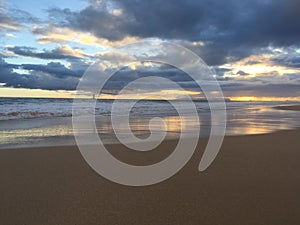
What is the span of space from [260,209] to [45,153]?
4625 mm

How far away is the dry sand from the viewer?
3.20 m

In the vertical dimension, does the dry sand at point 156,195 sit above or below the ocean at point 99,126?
below

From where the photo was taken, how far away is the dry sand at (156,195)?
10.5 ft

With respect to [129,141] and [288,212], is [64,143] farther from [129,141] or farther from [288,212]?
[288,212]

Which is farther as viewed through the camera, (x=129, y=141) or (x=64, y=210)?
(x=129, y=141)

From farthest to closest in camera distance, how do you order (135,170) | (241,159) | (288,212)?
(241,159), (135,170), (288,212)

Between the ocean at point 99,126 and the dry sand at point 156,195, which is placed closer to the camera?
the dry sand at point 156,195

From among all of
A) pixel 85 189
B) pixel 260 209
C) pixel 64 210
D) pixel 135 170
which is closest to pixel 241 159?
pixel 135 170

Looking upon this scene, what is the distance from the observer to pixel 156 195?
3.91 m

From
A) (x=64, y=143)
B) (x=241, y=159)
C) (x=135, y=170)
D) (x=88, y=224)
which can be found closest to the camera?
(x=88, y=224)

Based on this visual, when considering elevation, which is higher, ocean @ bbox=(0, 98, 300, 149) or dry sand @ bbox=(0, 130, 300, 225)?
ocean @ bbox=(0, 98, 300, 149)

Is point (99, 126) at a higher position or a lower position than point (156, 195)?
higher

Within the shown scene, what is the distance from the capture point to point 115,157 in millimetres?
6293

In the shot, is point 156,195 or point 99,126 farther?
point 99,126
